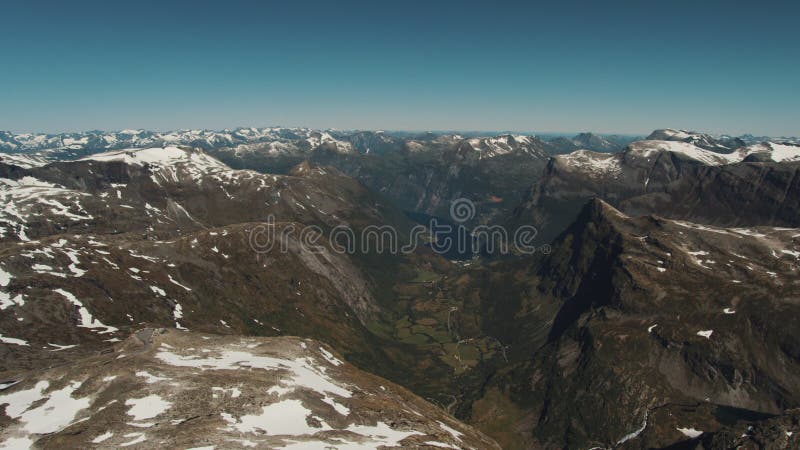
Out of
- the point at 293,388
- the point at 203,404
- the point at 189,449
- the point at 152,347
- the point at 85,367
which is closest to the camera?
the point at 189,449

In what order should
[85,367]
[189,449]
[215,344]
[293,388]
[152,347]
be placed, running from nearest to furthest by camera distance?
[189,449] → [85,367] → [293,388] → [152,347] → [215,344]

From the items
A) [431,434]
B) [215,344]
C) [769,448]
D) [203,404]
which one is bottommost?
[769,448]

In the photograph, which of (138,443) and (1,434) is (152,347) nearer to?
(1,434)

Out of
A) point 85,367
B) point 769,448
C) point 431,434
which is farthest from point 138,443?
point 769,448

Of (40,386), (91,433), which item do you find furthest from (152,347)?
(91,433)

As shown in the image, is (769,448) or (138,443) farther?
(769,448)

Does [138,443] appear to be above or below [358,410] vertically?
above

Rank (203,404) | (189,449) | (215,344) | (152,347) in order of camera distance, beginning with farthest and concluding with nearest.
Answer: (215,344)
(152,347)
(203,404)
(189,449)

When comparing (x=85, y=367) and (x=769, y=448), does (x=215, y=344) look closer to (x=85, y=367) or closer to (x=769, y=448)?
(x=85, y=367)

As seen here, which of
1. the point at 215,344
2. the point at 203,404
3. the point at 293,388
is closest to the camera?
the point at 203,404
